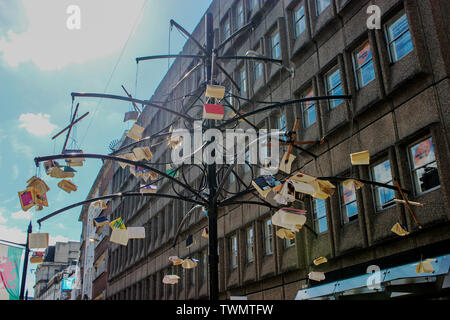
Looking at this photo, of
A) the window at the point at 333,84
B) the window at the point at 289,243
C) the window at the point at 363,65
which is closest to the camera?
the window at the point at 363,65

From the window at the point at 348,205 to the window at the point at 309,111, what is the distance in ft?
9.81

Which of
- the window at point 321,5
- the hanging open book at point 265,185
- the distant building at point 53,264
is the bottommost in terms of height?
the hanging open book at point 265,185

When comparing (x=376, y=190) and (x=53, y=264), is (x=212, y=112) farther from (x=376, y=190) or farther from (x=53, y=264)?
(x=53, y=264)

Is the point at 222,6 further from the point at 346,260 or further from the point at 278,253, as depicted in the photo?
the point at 346,260

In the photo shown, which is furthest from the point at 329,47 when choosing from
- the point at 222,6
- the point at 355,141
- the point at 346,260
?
the point at 222,6

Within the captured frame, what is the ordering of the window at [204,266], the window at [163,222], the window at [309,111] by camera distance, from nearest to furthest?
the window at [309,111]
the window at [204,266]
the window at [163,222]

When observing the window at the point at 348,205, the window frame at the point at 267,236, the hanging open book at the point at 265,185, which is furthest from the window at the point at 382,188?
the window frame at the point at 267,236

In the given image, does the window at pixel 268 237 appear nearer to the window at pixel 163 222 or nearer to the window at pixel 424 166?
the window at pixel 424 166

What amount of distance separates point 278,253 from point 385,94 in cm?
694

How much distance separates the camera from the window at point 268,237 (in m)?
18.5

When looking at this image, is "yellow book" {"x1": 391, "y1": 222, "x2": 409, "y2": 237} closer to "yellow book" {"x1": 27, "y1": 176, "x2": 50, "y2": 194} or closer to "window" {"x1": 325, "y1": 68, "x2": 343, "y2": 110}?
"window" {"x1": 325, "y1": 68, "x2": 343, "y2": 110}

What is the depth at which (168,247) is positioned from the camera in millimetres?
30141

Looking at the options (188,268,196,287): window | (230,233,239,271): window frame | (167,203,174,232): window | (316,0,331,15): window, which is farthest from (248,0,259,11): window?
(167,203,174,232): window
